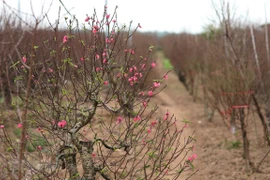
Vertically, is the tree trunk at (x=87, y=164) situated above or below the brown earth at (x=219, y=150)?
above

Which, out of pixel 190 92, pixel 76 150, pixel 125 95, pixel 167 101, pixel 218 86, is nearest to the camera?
pixel 76 150

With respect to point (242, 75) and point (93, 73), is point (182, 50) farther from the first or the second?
point (93, 73)

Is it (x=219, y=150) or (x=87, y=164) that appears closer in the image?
(x=87, y=164)

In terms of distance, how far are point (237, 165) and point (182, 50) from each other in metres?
10.5

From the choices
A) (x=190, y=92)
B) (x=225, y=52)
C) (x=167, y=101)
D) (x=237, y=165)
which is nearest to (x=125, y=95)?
(x=237, y=165)

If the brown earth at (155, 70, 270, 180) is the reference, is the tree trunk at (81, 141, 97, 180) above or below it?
above

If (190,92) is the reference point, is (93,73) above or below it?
above

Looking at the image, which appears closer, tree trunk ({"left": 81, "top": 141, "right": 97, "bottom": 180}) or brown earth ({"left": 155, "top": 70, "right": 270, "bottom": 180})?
tree trunk ({"left": 81, "top": 141, "right": 97, "bottom": 180})

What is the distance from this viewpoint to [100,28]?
11.5ft

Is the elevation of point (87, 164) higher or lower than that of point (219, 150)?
higher

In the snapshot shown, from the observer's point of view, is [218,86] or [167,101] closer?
[218,86]

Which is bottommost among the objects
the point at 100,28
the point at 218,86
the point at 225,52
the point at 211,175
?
the point at 211,175

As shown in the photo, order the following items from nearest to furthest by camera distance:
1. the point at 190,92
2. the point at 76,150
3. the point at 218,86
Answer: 1. the point at 76,150
2. the point at 218,86
3. the point at 190,92

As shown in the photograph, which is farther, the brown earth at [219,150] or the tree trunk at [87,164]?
the brown earth at [219,150]
